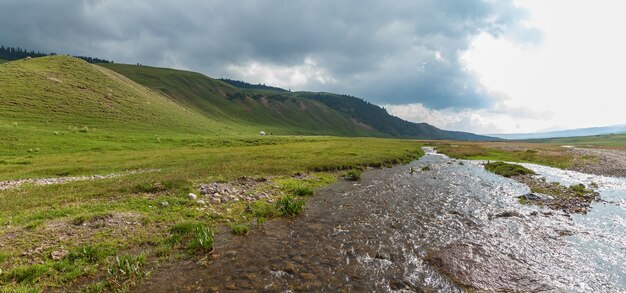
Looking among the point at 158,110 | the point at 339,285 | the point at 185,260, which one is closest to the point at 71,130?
the point at 158,110

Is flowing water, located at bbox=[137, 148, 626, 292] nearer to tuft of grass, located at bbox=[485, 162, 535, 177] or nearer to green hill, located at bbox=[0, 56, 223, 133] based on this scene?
tuft of grass, located at bbox=[485, 162, 535, 177]

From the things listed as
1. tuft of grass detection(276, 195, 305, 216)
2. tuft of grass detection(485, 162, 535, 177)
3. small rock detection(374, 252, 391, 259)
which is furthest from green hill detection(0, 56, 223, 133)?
tuft of grass detection(485, 162, 535, 177)

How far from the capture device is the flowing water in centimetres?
1140

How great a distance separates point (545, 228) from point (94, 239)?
80.8 ft

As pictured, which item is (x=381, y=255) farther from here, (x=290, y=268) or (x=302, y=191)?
(x=302, y=191)

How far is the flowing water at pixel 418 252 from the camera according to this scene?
37.4ft

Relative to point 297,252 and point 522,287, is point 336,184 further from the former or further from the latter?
point 522,287

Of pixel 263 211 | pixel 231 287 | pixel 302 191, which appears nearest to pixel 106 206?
pixel 263 211

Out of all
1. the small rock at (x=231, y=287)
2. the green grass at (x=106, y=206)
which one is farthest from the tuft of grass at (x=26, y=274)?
the small rock at (x=231, y=287)

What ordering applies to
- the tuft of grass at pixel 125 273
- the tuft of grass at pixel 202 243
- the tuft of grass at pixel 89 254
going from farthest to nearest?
the tuft of grass at pixel 202 243
the tuft of grass at pixel 89 254
the tuft of grass at pixel 125 273

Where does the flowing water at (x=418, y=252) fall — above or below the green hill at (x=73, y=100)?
below

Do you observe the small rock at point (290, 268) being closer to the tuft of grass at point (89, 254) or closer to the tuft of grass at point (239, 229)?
the tuft of grass at point (239, 229)

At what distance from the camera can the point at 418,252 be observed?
46.6ft

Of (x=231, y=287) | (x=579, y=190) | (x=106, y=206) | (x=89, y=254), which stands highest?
(x=579, y=190)
